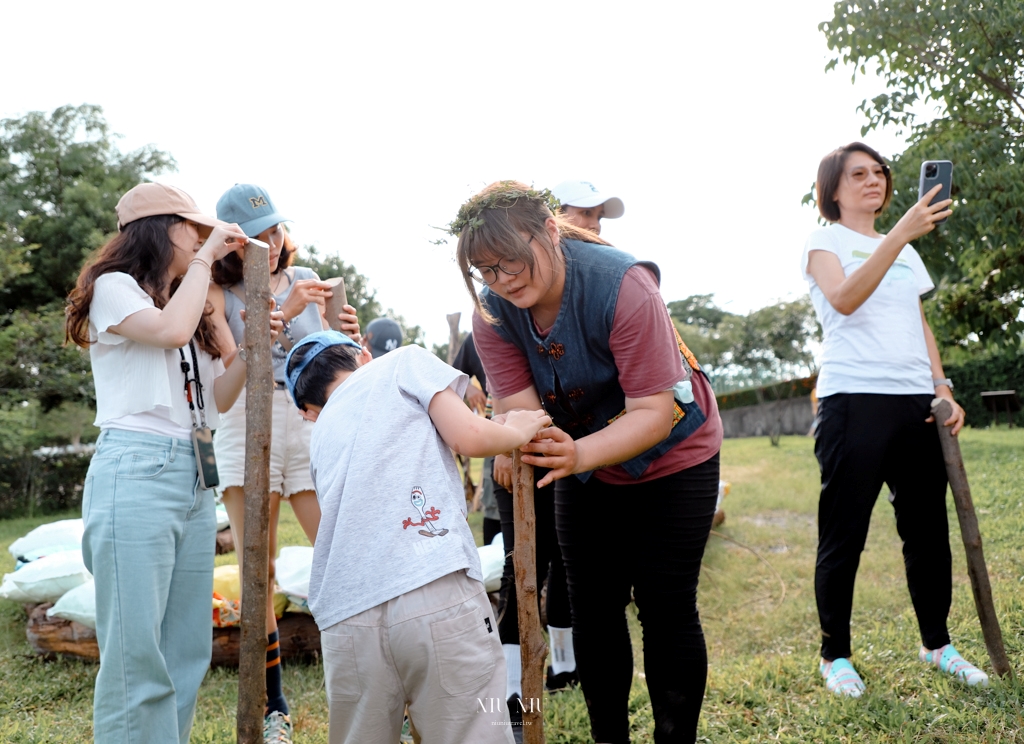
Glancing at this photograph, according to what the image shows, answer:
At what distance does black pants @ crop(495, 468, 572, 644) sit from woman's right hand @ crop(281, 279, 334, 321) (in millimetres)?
947

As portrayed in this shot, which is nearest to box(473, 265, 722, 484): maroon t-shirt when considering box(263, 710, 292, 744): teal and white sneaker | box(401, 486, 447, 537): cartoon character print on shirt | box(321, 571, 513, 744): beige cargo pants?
box(401, 486, 447, 537): cartoon character print on shirt

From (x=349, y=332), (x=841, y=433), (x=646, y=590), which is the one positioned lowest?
(x=646, y=590)

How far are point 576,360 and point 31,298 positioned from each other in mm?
18593

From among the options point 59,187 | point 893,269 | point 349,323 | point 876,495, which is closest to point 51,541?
point 349,323

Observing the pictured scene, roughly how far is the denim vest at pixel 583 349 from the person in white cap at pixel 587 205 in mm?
1030

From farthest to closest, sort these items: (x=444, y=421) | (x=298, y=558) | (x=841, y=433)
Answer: (x=298, y=558) < (x=841, y=433) < (x=444, y=421)

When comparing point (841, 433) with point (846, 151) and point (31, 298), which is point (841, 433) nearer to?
point (846, 151)

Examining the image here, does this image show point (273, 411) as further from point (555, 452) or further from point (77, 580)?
point (77, 580)

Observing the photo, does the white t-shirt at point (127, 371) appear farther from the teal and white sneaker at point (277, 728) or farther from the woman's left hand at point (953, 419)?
the woman's left hand at point (953, 419)

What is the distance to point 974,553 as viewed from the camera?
120 inches

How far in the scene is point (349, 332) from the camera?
307 centimetres

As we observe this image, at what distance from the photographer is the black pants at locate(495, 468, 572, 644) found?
10.3ft

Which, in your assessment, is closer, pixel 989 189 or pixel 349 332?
pixel 349 332

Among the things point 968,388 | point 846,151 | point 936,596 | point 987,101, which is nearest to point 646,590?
point 936,596
